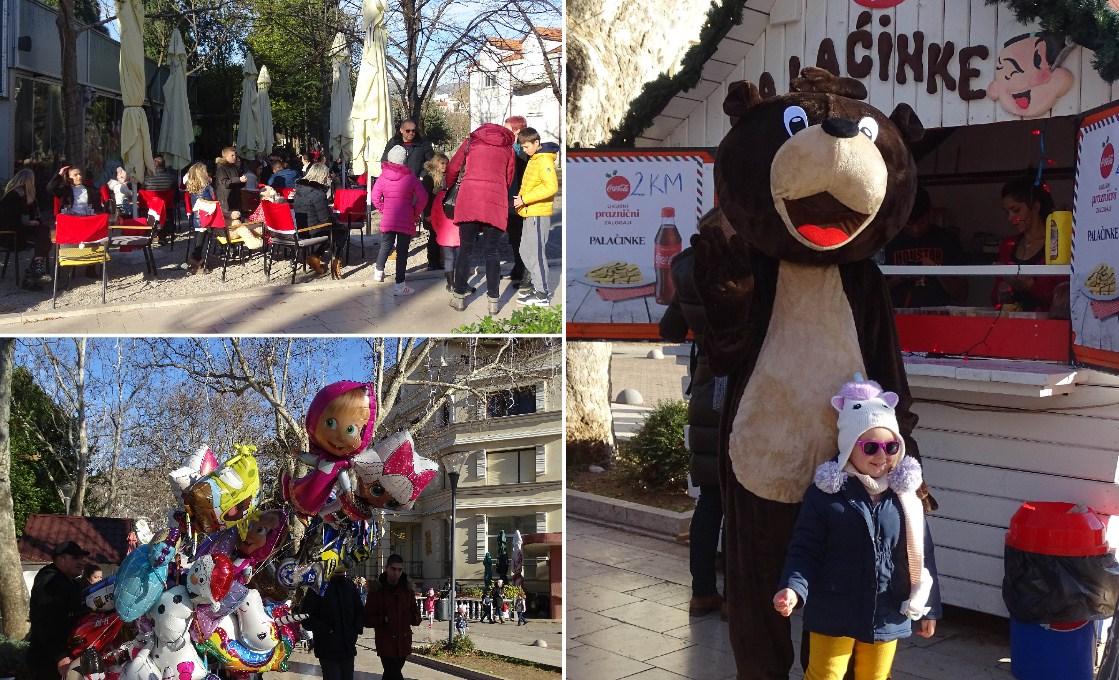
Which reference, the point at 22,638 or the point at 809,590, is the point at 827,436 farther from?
the point at 22,638

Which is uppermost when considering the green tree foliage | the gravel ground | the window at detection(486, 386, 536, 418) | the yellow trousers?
the gravel ground

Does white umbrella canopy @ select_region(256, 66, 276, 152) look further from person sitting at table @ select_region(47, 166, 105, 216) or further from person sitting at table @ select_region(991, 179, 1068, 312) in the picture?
person sitting at table @ select_region(991, 179, 1068, 312)

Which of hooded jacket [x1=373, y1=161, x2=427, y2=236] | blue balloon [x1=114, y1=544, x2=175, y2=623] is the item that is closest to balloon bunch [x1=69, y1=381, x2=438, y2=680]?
blue balloon [x1=114, y1=544, x2=175, y2=623]

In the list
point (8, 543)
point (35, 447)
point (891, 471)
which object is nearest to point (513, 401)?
point (891, 471)

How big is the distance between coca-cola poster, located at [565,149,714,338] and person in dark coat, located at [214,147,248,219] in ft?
6.97

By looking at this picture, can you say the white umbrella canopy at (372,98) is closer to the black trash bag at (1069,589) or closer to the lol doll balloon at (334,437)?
the lol doll balloon at (334,437)

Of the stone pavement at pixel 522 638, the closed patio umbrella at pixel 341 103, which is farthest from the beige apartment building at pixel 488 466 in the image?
the closed patio umbrella at pixel 341 103

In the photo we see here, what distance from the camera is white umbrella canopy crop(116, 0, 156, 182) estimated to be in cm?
660

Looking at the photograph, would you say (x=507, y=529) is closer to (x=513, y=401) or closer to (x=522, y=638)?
(x=522, y=638)

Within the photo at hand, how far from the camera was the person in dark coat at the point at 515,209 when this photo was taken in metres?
6.20

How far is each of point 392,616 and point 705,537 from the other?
7.70 ft

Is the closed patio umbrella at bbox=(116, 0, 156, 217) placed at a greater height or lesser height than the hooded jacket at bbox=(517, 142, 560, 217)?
greater

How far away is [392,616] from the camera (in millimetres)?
7359

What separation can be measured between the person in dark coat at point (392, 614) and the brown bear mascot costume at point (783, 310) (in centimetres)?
380
